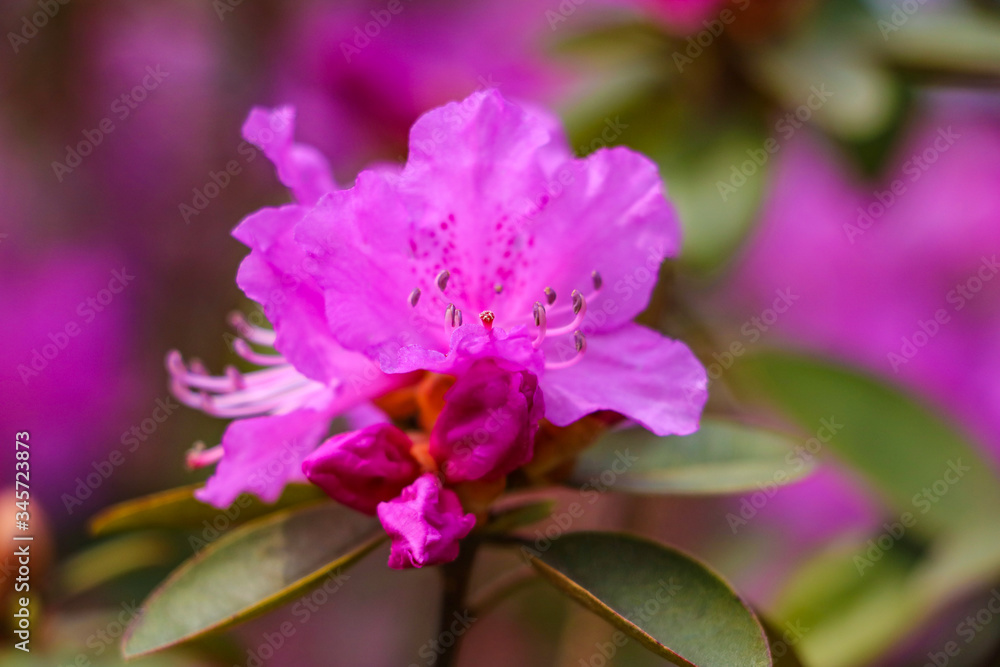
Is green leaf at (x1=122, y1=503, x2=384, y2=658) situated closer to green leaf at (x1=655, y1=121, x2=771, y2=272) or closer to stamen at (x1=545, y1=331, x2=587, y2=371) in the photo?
stamen at (x1=545, y1=331, x2=587, y2=371)

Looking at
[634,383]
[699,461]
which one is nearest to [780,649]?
[699,461]

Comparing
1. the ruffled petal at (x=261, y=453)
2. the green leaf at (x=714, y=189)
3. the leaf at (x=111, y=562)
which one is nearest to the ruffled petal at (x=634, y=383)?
the ruffled petal at (x=261, y=453)

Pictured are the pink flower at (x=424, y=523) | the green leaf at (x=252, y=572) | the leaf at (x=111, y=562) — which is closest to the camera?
the pink flower at (x=424, y=523)

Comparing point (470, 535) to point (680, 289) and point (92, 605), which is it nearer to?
point (680, 289)

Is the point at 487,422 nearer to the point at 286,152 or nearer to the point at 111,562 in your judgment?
the point at 286,152

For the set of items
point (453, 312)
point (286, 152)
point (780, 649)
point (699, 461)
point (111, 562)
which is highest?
point (286, 152)

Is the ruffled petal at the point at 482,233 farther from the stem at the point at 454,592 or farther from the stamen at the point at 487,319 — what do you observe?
the stem at the point at 454,592
